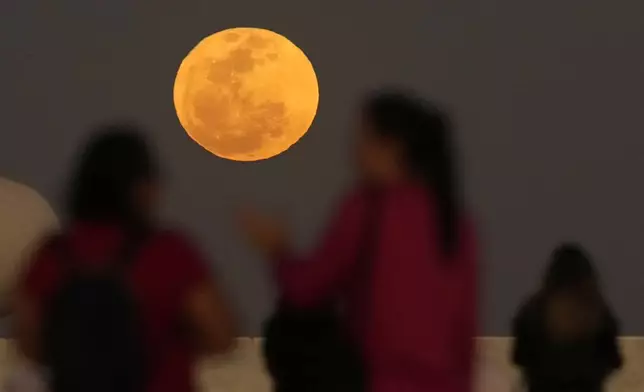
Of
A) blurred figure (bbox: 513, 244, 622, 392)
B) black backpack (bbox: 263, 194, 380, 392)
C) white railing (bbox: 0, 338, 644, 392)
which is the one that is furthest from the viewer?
white railing (bbox: 0, 338, 644, 392)

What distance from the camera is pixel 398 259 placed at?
193 centimetres

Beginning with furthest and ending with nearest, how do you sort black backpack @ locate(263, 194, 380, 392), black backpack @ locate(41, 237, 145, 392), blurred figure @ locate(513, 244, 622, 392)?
blurred figure @ locate(513, 244, 622, 392), black backpack @ locate(263, 194, 380, 392), black backpack @ locate(41, 237, 145, 392)

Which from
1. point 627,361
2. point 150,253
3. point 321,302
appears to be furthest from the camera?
point 627,361

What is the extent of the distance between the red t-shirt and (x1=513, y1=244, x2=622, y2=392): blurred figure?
141cm

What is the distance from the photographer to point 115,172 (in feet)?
6.16

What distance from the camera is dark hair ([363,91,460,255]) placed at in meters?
2.01

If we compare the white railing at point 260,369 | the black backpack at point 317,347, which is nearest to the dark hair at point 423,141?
the black backpack at point 317,347

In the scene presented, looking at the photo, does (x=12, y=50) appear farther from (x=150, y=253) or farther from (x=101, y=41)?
(x=150, y=253)

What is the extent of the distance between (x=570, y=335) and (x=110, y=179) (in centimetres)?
157

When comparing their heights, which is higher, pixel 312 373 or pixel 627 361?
pixel 312 373

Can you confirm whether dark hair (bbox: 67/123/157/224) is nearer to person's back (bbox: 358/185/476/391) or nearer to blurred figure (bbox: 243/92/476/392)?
blurred figure (bbox: 243/92/476/392)

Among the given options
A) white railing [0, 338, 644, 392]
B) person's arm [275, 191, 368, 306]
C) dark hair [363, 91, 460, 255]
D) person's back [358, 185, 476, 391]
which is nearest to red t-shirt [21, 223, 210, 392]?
person's arm [275, 191, 368, 306]

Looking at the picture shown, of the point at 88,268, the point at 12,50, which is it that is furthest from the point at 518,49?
the point at 88,268

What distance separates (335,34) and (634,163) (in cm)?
175
